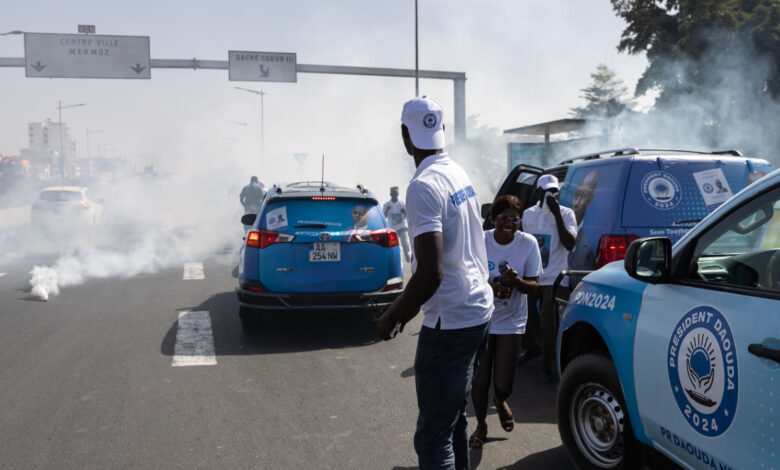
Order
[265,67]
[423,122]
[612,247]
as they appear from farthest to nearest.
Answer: [265,67] → [612,247] → [423,122]

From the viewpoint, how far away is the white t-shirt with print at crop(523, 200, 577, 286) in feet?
19.3

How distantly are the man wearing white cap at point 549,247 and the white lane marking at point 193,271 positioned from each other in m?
8.24

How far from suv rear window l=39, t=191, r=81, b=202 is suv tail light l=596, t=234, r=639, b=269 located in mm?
21362

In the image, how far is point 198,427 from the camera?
188 inches

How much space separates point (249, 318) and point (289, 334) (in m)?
0.48

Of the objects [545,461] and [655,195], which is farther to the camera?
[655,195]

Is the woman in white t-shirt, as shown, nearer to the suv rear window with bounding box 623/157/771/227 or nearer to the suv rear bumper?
the suv rear window with bounding box 623/157/771/227

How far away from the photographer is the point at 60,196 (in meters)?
23.0

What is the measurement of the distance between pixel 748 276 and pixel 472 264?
110 centimetres

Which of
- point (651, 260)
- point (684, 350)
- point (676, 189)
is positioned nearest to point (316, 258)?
point (676, 189)

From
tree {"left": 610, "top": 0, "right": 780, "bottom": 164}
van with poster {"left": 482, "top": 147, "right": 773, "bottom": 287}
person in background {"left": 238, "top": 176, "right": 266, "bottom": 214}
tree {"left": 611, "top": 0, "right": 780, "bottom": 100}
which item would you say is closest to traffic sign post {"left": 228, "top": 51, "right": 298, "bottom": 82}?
person in background {"left": 238, "top": 176, "right": 266, "bottom": 214}

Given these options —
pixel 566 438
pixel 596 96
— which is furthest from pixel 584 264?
pixel 596 96

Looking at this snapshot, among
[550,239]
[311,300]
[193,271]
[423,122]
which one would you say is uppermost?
[423,122]

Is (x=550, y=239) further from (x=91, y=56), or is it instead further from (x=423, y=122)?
(x=91, y=56)
